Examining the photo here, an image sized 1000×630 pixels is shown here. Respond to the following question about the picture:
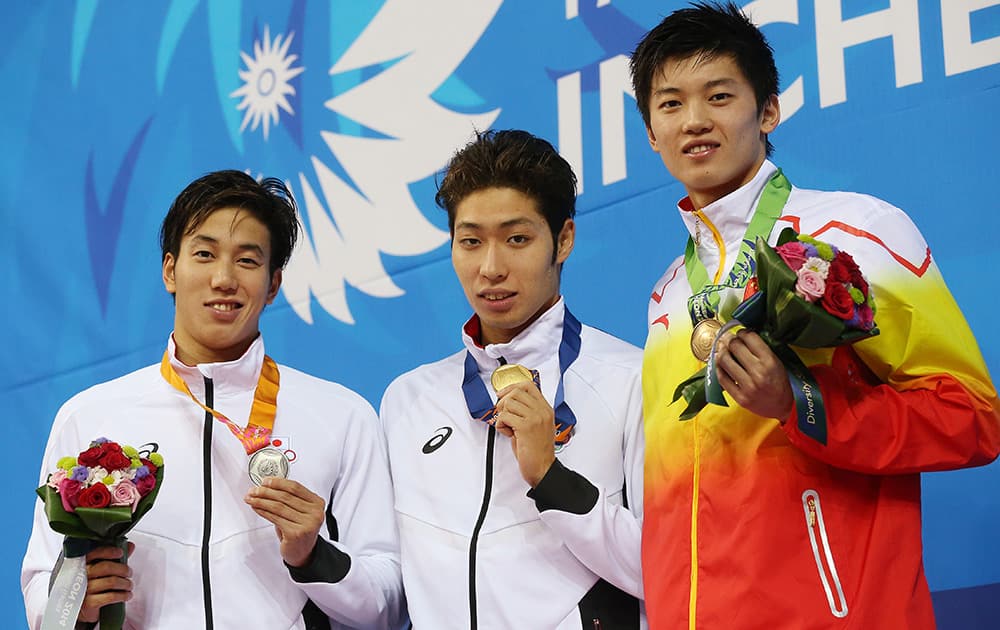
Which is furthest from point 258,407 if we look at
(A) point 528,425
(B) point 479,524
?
(A) point 528,425

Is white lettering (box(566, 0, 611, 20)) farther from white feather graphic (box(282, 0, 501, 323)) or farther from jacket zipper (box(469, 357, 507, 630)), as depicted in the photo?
jacket zipper (box(469, 357, 507, 630))

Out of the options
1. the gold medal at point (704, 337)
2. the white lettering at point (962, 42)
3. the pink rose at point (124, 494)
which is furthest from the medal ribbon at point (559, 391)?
the white lettering at point (962, 42)

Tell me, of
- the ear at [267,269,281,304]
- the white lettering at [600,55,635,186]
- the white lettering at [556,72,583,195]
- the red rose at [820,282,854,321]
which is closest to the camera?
the red rose at [820,282,854,321]

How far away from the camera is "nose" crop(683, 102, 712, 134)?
2.16 metres

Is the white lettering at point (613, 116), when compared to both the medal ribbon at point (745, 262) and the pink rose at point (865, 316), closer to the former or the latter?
the medal ribbon at point (745, 262)

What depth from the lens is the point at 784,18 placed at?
2748 millimetres

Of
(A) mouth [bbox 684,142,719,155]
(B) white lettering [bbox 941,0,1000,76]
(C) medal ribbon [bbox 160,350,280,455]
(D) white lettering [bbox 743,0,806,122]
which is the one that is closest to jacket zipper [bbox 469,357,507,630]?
(C) medal ribbon [bbox 160,350,280,455]

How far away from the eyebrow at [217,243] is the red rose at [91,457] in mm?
541

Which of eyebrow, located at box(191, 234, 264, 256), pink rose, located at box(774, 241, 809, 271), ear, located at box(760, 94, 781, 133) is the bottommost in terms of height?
pink rose, located at box(774, 241, 809, 271)

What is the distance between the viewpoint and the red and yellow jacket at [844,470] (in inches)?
70.9

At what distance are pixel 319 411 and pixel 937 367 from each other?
1.31 m

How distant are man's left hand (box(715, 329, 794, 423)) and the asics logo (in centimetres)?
78

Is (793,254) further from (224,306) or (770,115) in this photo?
(224,306)

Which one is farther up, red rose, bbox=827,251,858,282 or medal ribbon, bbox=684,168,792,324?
medal ribbon, bbox=684,168,792,324
